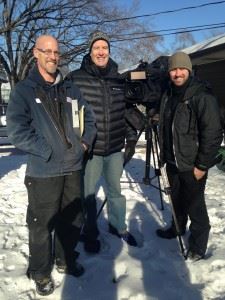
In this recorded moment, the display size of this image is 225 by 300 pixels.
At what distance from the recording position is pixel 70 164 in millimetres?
3010

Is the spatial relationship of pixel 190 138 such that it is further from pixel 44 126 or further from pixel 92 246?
pixel 92 246

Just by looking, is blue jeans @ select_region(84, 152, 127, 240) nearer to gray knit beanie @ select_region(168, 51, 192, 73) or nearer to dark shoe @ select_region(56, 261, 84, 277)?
dark shoe @ select_region(56, 261, 84, 277)

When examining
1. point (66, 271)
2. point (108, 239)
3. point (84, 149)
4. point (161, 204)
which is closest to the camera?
point (84, 149)

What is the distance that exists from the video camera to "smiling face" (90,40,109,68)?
359 millimetres

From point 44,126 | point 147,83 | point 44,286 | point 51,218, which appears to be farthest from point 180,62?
point 44,286

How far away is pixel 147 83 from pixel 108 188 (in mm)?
1109

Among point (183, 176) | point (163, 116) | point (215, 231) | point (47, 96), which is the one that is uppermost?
point (47, 96)

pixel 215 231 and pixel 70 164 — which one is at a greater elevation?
pixel 70 164

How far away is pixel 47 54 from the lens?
286 cm

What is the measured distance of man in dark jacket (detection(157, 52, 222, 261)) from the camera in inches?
126

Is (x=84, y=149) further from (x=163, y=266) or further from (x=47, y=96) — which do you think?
(x=163, y=266)

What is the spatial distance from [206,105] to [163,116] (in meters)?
0.51

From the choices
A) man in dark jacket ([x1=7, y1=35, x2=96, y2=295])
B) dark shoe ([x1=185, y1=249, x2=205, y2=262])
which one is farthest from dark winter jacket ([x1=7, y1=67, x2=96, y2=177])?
dark shoe ([x1=185, y1=249, x2=205, y2=262])

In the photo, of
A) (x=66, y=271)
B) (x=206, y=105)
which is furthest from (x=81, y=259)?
(x=206, y=105)
